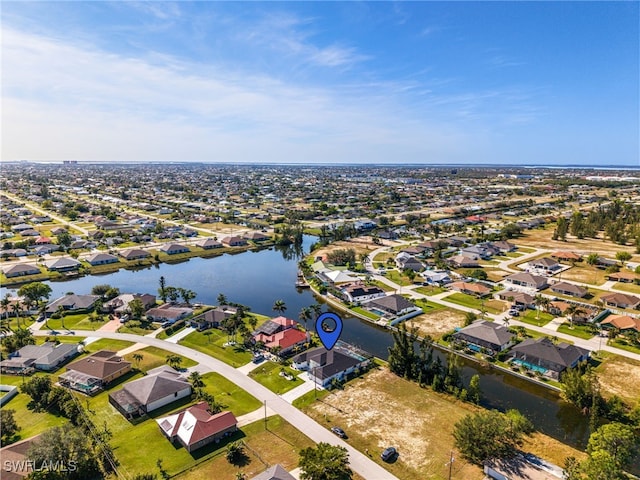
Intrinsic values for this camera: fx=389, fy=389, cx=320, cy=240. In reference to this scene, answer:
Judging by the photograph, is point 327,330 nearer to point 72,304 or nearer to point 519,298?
point 519,298

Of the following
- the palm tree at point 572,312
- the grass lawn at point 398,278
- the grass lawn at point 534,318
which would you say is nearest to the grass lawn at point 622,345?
the palm tree at point 572,312

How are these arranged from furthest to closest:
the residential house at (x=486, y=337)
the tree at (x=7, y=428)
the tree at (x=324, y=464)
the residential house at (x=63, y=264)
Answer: the residential house at (x=63, y=264)
the residential house at (x=486, y=337)
the tree at (x=7, y=428)
the tree at (x=324, y=464)

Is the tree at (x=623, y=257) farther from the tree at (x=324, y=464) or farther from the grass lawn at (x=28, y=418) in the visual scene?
the grass lawn at (x=28, y=418)

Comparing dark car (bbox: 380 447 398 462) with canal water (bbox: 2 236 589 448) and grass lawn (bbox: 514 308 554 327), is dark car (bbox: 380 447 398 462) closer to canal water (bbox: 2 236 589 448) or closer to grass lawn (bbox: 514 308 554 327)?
canal water (bbox: 2 236 589 448)

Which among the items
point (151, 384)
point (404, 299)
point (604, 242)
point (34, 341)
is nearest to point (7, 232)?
point (34, 341)

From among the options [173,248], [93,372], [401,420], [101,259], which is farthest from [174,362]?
[173,248]

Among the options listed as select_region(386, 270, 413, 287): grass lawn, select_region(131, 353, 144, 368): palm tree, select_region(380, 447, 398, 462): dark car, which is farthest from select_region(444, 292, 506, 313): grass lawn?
select_region(131, 353, 144, 368): palm tree

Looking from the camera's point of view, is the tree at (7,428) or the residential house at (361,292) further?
the residential house at (361,292)

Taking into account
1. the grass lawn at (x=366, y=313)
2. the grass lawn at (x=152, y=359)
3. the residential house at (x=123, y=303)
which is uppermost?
the residential house at (x=123, y=303)
